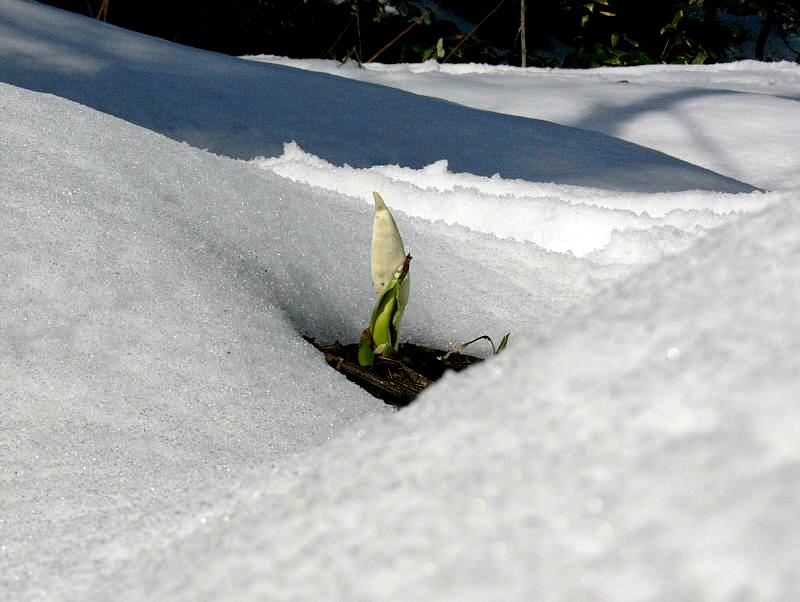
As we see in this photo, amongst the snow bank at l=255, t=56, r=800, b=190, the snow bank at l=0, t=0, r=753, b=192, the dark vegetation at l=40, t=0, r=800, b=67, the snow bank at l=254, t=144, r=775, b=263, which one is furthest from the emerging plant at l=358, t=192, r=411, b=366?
the dark vegetation at l=40, t=0, r=800, b=67

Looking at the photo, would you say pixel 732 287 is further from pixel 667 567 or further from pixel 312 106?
pixel 312 106

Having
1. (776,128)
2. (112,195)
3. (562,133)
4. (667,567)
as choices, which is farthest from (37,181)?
(776,128)

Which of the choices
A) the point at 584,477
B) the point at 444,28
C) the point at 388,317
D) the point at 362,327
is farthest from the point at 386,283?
the point at 444,28

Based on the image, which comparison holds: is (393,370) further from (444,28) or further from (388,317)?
(444,28)

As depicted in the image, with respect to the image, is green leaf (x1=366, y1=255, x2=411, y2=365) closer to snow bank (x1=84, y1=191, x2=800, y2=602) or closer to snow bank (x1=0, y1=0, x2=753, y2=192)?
snow bank (x1=84, y1=191, x2=800, y2=602)

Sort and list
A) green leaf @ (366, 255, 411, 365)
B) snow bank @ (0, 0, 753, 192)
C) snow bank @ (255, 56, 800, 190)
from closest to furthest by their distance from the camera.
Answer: green leaf @ (366, 255, 411, 365), snow bank @ (0, 0, 753, 192), snow bank @ (255, 56, 800, 190)

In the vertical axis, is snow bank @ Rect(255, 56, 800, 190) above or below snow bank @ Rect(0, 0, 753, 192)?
above
